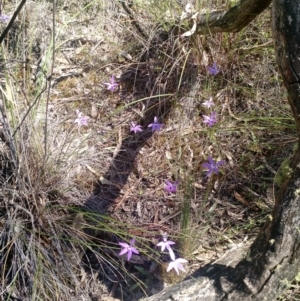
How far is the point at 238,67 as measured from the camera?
8.62 ft

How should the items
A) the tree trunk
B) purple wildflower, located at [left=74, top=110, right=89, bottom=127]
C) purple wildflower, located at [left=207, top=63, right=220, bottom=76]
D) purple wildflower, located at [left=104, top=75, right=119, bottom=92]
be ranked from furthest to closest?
1. purple wildflower, located at [left=104, top=75, right=119, bottom=92]
2. purple wildflower, located at [left=207, top=63, right=220, bottom=76]
3. purple wildflower, located at [left=74, top=110, right=89, bottom=127]
4. the tree trunk

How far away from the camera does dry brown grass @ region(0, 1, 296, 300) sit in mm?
1962

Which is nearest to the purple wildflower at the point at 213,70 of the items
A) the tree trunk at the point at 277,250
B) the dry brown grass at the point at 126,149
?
the dry brown grass at the point at 126,149

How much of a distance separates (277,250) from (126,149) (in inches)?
42.4

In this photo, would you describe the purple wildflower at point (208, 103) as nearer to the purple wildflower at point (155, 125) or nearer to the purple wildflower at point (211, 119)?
the purple wildflower at point (211, 119)

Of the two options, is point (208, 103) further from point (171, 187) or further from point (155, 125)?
point (171, 187)

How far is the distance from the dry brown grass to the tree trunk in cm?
22

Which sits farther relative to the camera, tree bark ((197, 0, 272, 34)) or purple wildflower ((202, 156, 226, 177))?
purple wildflower ((202, 156, 226, 177))

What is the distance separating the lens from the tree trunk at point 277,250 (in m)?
1.49

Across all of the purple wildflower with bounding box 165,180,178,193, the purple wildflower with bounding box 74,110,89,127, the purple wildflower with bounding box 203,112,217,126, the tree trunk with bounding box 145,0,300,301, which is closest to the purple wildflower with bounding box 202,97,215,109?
the purple wildflower with bounding box 203,112,217,126

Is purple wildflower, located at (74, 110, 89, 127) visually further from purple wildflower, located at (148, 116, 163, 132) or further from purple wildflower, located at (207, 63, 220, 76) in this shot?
purple wildflower, located at (207, 63, 220, 76)

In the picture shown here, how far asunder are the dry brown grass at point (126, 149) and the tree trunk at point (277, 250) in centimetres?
22

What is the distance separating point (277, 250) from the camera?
164cm

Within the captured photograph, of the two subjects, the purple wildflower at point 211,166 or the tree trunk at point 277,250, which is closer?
the tree trunk at point 277,250
